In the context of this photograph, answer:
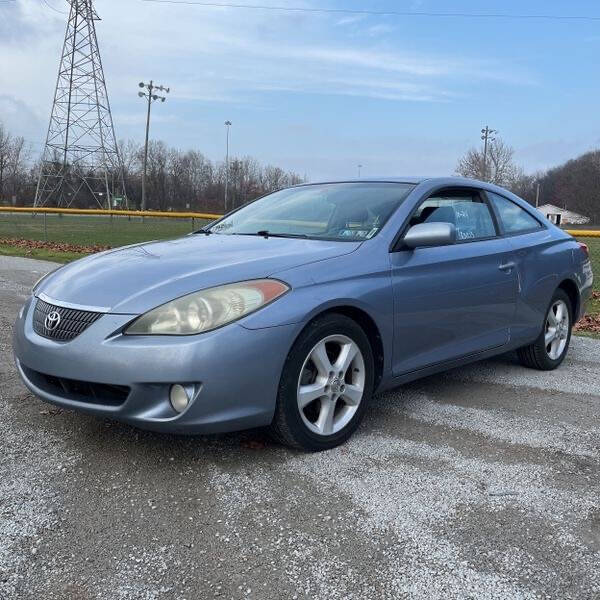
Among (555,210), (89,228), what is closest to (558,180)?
(555,210)

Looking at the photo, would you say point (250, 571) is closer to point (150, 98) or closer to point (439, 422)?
point (439, 422)

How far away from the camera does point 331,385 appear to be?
10.4 ft

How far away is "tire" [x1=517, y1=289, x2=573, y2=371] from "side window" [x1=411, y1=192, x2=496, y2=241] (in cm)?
99

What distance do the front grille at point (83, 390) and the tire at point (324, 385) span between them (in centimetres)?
73

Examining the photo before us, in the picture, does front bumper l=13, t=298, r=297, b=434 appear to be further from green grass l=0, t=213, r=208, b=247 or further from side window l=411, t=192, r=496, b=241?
green grass l=0, t=213, r=208, b=247

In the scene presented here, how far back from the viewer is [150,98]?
50188mm

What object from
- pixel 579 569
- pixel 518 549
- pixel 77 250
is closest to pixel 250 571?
pixel 518 549

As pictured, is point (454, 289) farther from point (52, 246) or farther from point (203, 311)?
point (52, 246)

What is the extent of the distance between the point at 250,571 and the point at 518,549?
101 cm

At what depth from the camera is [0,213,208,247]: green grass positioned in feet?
59.6

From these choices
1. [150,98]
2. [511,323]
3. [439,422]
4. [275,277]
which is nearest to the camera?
[275,277]

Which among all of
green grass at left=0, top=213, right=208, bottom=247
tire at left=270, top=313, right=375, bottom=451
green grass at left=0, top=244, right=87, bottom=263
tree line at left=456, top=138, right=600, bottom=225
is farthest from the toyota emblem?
tree line at left=456, top=138, right=600, bottom=225

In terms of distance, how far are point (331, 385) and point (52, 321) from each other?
1377 mm

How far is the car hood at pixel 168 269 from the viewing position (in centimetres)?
291
